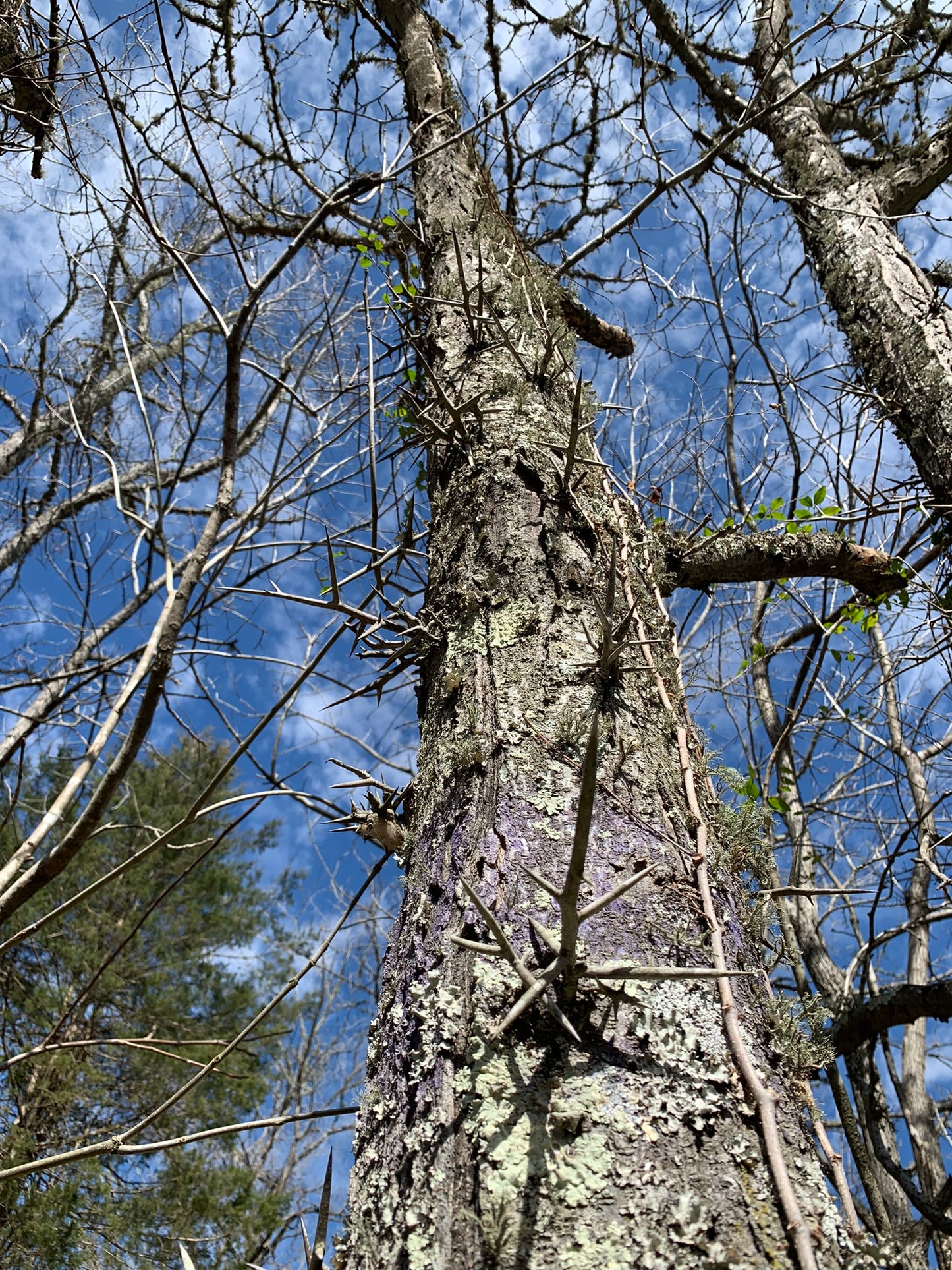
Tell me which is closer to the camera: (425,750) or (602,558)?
(425,750)

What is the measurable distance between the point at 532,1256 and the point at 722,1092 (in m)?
0.24

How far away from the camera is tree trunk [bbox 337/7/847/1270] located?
0.70 m

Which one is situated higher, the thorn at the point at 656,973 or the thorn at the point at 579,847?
the thorn at the point at 579,847

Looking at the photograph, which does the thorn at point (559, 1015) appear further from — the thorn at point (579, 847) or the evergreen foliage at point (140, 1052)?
the evergreen foliage at point (140, 1052)

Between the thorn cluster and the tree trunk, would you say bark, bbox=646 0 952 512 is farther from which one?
the thorn cluster

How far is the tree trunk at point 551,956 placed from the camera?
0.70 m

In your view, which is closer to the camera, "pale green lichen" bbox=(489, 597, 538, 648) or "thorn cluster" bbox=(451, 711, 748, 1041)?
"thorn cluster" bbox=(451, 711, 748, 1041)

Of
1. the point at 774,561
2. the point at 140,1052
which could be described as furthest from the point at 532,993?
the point at 140,1052

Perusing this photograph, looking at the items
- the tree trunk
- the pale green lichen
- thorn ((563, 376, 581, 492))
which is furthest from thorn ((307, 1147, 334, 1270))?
thorn ((563, 376, 581, 492))

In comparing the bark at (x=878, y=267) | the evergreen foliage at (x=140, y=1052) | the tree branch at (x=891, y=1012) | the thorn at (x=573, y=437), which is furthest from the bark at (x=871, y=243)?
the evergreen foliage at (x=140, y=1052)

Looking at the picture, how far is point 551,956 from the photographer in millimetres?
840

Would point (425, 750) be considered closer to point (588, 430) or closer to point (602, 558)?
point (602, 558)

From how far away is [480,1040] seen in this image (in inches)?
31.9

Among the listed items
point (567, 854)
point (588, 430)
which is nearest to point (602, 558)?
point (588, 430)
